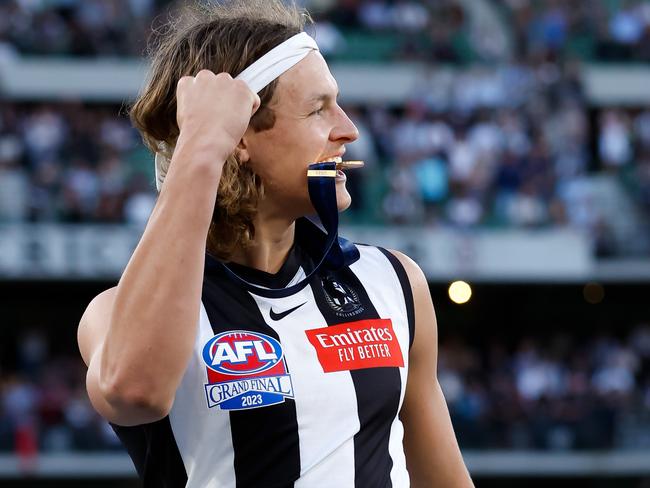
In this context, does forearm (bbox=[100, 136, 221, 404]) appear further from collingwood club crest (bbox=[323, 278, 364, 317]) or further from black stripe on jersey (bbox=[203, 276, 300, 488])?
collingwood club crest (bbox=[323, 278, 364, 317])

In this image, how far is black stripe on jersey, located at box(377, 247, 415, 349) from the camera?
9.63ft

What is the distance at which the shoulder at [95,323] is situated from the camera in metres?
2.61

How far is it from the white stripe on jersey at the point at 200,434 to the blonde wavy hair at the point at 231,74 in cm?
33

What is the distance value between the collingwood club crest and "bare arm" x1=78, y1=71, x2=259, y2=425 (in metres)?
0.54

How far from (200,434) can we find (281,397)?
0.18 m

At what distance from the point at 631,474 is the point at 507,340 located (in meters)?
4.62

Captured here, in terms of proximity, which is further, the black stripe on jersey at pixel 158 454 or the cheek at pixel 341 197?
the cheek at pixel 341 197

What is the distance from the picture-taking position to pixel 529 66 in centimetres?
2028

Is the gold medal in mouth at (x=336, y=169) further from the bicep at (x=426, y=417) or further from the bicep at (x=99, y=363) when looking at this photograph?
the bicep at (x=99, y=363)

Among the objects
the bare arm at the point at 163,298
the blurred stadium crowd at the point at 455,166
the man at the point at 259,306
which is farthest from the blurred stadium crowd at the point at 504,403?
the bare arm at the point at 163,298

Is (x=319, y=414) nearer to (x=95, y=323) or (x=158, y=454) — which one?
(x=158, y=454)

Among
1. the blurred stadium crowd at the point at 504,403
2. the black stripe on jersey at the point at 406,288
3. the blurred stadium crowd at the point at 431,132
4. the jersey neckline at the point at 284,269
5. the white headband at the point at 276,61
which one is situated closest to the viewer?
the white headband at the point at 276,61

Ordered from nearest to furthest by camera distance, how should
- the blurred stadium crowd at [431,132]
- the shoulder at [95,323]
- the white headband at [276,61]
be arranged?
the shoulder at [95,323]
the white headband at [276,61]
the blurred stadium crowd at [431,132]

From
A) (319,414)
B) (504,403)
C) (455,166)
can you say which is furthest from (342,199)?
(455,166)
